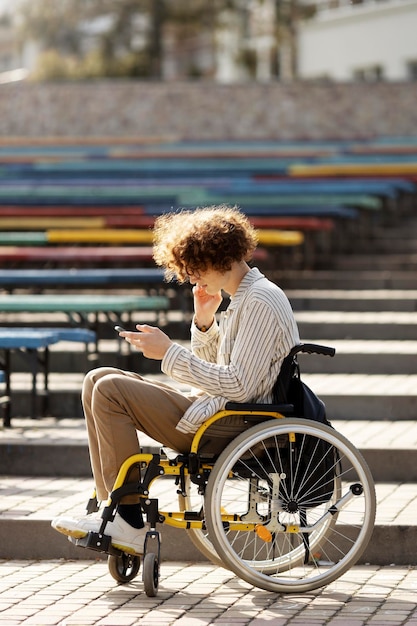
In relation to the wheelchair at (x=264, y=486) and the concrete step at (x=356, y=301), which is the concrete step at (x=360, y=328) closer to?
the concrete step at (x=356, y=301)

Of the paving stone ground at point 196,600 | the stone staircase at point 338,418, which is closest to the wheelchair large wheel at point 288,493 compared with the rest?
the paving stone ground at point 196,600

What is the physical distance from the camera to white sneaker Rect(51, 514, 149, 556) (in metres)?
5.27

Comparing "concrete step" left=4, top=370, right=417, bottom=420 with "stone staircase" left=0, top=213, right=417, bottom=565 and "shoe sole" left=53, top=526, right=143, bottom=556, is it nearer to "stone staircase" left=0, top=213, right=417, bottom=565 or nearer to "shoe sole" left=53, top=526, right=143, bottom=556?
"stone staircase" left=0, top=213, right=417, bottom=565

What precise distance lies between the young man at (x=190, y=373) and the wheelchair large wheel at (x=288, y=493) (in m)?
→ 0.16

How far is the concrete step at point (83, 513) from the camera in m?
5.91

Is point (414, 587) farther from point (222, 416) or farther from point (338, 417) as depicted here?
point (338, 417)

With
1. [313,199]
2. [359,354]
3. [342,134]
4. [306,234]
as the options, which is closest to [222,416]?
[359,354]

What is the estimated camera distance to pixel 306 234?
14023 millimetres

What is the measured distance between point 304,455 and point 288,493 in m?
0.15

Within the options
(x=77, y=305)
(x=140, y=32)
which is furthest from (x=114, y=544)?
(x=140, y=32)

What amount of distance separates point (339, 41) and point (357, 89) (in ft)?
66.3

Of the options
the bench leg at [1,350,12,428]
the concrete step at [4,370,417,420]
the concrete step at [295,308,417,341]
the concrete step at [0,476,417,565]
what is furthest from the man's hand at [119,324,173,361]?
the concrete step at [295,308,417,341]

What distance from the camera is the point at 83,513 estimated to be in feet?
20.6

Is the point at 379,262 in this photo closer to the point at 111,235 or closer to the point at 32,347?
the point at 111,235
